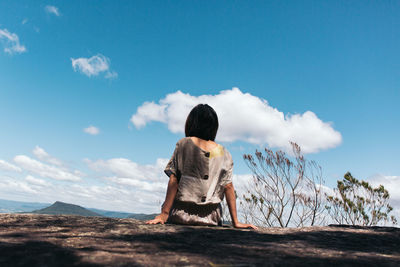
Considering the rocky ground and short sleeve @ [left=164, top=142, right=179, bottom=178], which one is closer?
the rocky ground

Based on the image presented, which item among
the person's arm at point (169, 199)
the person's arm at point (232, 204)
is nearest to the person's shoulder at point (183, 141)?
the person's arm at point (169, 199)

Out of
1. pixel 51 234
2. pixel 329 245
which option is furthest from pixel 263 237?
pixel 51 234

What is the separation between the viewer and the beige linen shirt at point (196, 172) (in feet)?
10.1

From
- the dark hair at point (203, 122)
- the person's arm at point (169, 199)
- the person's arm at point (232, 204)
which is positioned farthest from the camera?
the dark hair at point (203, 122)

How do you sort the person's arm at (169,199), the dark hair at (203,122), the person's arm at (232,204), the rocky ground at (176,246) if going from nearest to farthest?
the rocky ground at (176,246)
the person's arm at (169,199)
the person's arm at (232,204)
the dark hair at (203,122)

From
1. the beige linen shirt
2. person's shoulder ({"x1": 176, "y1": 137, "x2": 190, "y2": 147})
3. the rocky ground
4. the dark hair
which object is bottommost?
the rocky ground

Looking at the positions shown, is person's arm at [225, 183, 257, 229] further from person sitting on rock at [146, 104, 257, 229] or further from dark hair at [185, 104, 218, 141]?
dark hair at [185, 104, 218, 141]

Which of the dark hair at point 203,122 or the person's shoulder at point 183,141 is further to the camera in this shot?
the dark hair at point 203,122

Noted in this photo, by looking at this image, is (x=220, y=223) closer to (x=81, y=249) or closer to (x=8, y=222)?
(x=81, y=249)

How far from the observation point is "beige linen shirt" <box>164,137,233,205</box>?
3.09m

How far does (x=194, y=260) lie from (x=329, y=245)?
4.13 feet

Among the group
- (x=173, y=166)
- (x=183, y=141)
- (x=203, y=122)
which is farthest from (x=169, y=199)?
(x=203, y=122)

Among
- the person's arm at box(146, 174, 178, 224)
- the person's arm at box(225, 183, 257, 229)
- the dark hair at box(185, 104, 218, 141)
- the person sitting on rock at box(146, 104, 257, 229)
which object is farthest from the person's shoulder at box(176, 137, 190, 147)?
the person's arm at box(225, 183, 257, 229)

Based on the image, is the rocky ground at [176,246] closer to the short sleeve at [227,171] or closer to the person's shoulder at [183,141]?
the short sleeve at [227,171]
